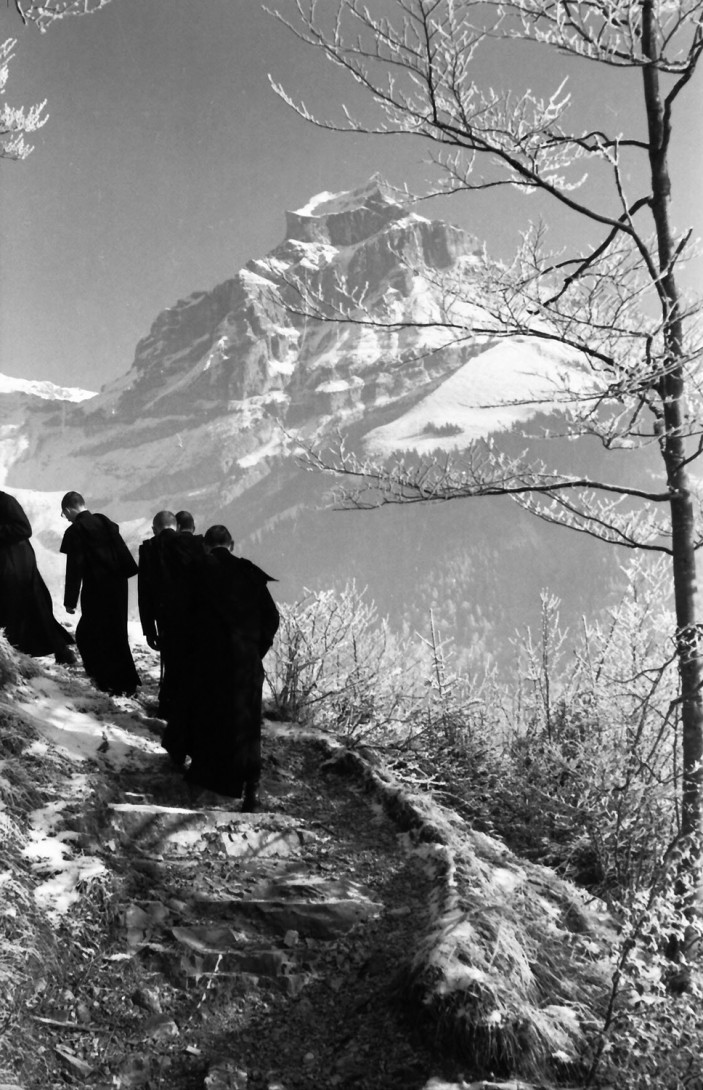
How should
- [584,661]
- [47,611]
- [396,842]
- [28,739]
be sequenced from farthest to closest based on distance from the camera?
[584,661] < [47,611] < [396,842] < [28,739]

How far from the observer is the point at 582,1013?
2771 mm

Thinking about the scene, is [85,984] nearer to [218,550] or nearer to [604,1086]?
[604,1086]

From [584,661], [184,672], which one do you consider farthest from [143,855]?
[584,661]

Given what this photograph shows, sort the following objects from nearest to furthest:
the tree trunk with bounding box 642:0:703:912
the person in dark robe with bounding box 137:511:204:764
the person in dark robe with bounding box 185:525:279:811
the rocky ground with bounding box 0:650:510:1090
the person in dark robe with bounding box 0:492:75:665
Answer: the rocky ground with bounding box 0:650:510:1090, the tree trunk with bounding box 642:0:703:912, the person in dark robe with bounding box 185:525:279:811, the person in dark robe with bounding box 137:511:204:764, the person in dark robe with bounding box 0:492:75:665

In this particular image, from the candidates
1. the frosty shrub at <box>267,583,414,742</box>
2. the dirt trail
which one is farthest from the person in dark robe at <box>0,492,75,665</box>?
the dirt trail

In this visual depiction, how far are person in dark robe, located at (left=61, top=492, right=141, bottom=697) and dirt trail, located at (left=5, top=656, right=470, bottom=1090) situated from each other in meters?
2.01

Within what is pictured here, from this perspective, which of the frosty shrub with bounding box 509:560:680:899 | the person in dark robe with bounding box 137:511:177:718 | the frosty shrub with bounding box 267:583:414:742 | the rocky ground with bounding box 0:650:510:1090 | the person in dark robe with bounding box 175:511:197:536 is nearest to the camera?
the rocky ground with bounding box 0:650:510:1090

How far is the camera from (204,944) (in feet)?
10.1

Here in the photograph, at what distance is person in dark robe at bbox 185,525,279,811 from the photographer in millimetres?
4930

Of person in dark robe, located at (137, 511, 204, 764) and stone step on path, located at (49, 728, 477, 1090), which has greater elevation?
person in dark robe, located at (137, 511, 204, 764)

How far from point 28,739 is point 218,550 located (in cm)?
170

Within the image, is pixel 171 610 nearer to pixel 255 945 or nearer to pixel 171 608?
pixel 171 608

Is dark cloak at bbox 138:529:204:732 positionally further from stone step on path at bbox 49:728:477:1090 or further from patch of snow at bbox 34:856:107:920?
patch of snow at bbox 34:856:107:920

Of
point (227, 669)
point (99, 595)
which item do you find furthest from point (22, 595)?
point (227, 669)
